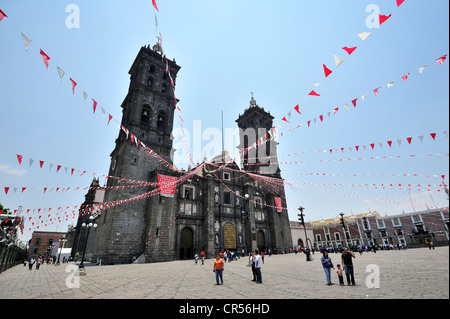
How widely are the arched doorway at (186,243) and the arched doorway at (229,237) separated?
4691 millimetres

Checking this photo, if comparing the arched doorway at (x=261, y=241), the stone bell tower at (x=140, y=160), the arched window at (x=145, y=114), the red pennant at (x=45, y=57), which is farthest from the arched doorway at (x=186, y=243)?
the red pennant at (x=45, y=57)

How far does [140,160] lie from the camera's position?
26219mm

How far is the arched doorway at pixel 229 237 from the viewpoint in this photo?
96.1 ft

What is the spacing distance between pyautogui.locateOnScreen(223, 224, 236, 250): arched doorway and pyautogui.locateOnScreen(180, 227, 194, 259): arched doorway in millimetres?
4691

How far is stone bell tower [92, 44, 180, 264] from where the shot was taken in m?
22.5

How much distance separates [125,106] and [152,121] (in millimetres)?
7480

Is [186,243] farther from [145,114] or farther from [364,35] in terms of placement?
[364,35]

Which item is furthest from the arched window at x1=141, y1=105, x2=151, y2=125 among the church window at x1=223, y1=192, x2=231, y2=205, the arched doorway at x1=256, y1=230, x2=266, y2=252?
the arched doorway at x1=256, y1=230, x2=266, y2=252

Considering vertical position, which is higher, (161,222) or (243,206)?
(243,206)

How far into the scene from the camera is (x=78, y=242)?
123 feet

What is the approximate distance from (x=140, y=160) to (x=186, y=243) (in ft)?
38.6
